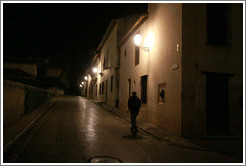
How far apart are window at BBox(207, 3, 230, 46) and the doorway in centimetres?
158

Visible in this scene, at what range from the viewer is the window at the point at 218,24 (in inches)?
387

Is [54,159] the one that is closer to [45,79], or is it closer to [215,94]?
[215,94]

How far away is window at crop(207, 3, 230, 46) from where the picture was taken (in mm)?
9828

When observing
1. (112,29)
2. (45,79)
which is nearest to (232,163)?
(112,29)

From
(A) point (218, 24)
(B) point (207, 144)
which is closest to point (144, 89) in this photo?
(A) point (218, 24)

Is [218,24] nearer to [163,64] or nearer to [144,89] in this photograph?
[163,64]

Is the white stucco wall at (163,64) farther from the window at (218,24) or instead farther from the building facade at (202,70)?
the window at (218,24)

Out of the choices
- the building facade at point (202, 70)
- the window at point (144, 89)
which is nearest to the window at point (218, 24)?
the building facade at point (202, 70)

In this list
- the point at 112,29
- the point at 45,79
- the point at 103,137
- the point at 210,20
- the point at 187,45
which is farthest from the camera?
the point at 45,79

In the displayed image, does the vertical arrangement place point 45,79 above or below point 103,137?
above

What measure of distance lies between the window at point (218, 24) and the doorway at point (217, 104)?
62.4 inches

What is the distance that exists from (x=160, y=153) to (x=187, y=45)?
4.84 metres

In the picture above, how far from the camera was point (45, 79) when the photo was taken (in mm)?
40906

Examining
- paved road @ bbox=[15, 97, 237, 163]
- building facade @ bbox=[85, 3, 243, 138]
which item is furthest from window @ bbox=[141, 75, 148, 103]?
paved road @ bbox=[15, 97, 237, 163]
